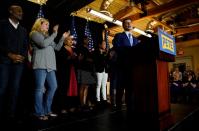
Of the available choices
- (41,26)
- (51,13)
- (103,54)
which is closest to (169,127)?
(41,26)

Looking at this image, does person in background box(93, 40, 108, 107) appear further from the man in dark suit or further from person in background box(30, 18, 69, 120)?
person in background box(30, 18, 69, 120)

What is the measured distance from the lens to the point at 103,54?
3838mm

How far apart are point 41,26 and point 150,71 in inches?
56.2

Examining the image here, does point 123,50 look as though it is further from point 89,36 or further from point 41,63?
point 89,36

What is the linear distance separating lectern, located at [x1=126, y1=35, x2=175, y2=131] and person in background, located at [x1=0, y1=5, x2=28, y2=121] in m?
1.35

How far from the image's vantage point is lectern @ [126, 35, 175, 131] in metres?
1.84

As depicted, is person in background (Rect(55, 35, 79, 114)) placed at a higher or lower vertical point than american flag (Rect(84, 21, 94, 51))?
lower

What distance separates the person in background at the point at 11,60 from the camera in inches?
89.7

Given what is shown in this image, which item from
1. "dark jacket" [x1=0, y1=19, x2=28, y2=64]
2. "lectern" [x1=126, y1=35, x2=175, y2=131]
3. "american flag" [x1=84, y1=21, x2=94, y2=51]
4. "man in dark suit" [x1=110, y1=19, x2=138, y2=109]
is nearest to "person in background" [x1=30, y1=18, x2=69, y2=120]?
"dark jacket" [x1=0, y1=19, x2=28, y2=64]

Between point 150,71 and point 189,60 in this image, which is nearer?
point 150,71

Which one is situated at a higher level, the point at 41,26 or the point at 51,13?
the point at 51,13

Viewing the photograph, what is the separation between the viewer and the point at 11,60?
7.63ft

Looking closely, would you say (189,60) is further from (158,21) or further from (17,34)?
(17,34)

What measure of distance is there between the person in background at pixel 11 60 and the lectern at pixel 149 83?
1354 mm
